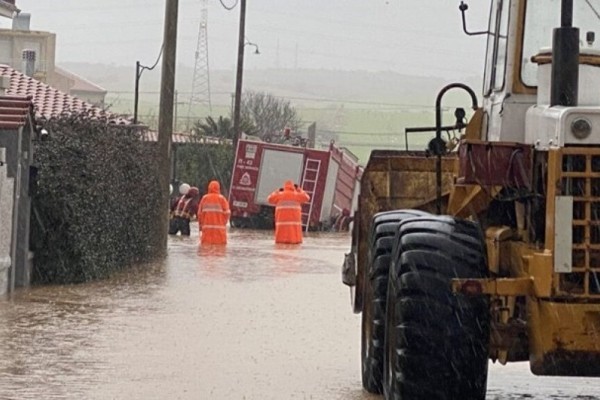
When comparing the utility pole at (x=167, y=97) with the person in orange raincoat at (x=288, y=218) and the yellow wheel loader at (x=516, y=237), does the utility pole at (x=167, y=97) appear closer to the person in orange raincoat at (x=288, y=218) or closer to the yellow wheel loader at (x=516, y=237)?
the person in orange raincoat at (x=288, y=218)

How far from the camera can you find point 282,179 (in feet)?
145

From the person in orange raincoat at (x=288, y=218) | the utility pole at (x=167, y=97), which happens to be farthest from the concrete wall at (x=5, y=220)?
the person in orange raincoat at (x=288, y=218)

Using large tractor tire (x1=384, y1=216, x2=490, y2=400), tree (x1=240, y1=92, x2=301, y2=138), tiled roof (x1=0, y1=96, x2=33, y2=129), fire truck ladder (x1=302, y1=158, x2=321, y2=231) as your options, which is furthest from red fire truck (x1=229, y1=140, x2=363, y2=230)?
Answer: tree (x1=240, y1=92, x2=301, y2=138)

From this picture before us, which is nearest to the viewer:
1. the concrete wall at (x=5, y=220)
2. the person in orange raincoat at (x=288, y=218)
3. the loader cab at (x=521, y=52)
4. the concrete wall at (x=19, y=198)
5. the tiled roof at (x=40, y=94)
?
the loader cab at (x=521, y=52)

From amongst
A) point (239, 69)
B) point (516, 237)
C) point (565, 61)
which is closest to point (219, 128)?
point (239, 69)

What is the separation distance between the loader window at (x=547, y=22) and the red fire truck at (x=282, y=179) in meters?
33.4

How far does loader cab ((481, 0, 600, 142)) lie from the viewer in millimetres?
9625

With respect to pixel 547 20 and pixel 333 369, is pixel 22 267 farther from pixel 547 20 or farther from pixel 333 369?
pixel 547 20

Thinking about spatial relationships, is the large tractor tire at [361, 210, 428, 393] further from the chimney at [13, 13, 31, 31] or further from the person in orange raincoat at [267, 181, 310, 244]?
the chimney at [13, 13, 31, 31]

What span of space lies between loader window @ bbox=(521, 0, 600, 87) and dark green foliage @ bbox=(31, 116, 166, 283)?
41.9 feet

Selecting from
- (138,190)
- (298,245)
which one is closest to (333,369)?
(138,190)

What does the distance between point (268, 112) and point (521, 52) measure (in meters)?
80.0

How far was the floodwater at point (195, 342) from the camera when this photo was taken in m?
12.3

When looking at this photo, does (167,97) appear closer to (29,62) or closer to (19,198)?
(19,198)
